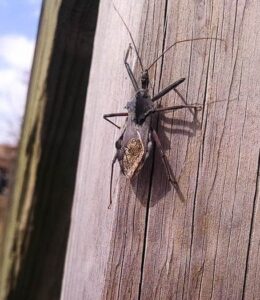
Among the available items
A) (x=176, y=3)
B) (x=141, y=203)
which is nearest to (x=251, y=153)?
(x=141, y=203)

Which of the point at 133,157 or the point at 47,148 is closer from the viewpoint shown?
the point at 133,157

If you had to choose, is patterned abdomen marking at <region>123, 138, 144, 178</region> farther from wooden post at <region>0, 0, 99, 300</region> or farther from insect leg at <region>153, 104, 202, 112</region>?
wooden post at <region>0, 0, 99, 300</region>

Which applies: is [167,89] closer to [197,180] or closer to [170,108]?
[170,108]

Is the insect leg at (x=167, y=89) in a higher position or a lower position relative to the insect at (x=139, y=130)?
higher

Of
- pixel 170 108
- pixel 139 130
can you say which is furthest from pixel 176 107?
pixel 139 130

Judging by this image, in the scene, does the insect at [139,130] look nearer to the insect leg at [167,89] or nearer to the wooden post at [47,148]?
the insect leg at [167,89]

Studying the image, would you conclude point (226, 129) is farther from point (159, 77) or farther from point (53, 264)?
point (53, 264)

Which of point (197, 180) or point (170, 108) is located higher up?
point (170, 108)

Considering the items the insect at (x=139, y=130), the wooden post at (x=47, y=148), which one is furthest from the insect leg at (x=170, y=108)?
the wooden post at (x=47, y=148)
